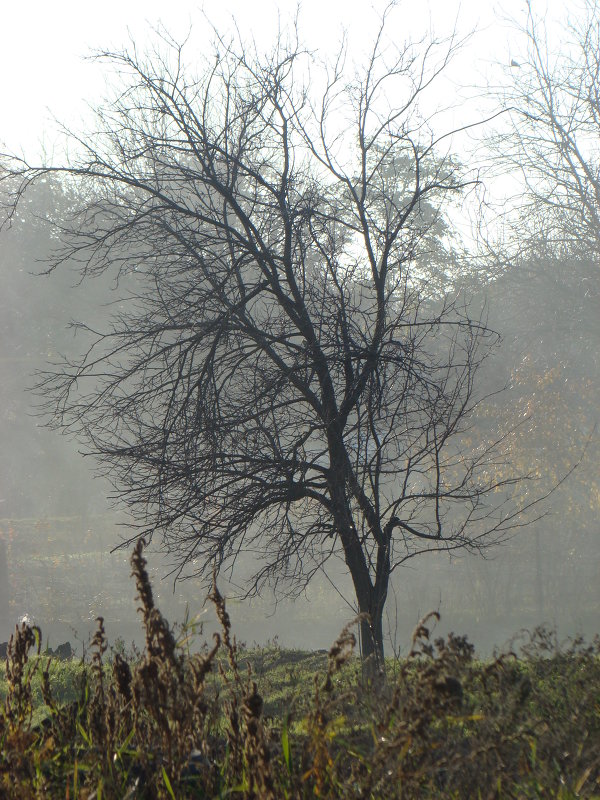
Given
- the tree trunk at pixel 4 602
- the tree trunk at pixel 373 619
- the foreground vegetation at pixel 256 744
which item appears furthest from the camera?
the tree trunk at pixel 4 602

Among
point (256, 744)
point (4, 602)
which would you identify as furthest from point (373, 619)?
point (4, 602)

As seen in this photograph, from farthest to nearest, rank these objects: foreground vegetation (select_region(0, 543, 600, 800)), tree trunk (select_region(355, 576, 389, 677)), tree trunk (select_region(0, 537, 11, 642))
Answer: tree trunk (select_region(0, 537, 11, 642))
tree trunk (select_region(355, 576, 389, 677))
foreground vegetation (select_region(0, 543, 600, 800))

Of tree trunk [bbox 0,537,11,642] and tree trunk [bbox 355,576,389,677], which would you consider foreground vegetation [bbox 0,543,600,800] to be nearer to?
tree trunk [bbox 355,576,389,677]

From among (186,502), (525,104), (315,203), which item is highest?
(525,104)

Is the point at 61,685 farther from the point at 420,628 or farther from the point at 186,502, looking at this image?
the point at 420,628

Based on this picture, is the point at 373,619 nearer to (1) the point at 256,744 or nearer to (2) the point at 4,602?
(1) the point at 256,744

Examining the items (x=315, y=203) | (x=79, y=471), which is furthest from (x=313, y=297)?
(x=79, y=471)

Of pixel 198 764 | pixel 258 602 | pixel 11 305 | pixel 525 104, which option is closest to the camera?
pixel 198 764

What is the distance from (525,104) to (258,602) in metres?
18.0

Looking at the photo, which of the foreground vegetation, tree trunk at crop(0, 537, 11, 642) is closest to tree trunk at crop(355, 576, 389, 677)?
the foreground vegetation

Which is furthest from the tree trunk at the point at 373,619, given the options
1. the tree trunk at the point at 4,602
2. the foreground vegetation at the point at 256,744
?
the tree trunk at the point at 4,602

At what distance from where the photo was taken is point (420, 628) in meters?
2.93

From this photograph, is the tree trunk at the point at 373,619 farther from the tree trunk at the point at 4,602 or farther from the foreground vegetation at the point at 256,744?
the tree trunk at the point at 4,602

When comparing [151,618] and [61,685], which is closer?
[151,618]
